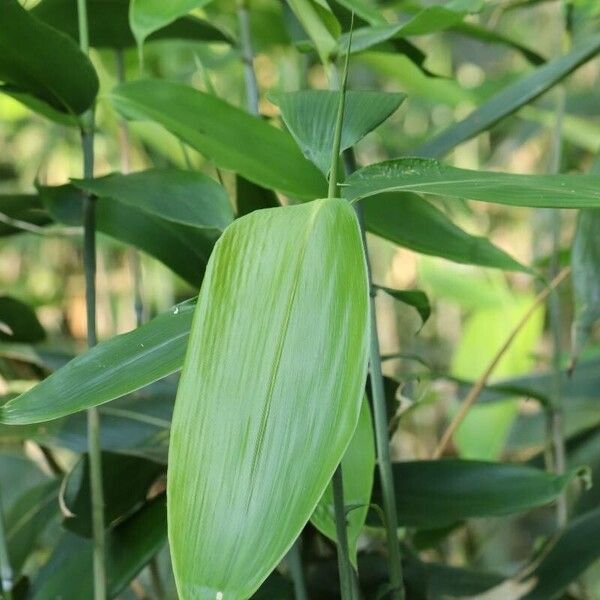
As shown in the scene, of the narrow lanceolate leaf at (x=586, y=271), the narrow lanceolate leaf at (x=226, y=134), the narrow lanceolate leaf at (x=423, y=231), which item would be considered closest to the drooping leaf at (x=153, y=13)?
the narrow lanceolate leaf at (x=226, y=134)

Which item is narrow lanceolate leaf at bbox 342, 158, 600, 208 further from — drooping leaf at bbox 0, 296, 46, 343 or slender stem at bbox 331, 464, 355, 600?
drooping leaf at bbox 0, 296, 46, 343

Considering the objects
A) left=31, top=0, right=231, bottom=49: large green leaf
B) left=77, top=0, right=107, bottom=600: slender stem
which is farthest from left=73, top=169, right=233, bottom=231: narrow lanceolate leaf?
left=31, top=0, right=231, bottom=49: large green leaf

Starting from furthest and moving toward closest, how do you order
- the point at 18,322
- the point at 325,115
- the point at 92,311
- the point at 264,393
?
1. the point at 18,322
2. the point at 92,311
3. the point at 325,115
4. the point at 264,393

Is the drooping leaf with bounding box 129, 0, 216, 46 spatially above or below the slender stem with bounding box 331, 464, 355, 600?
above

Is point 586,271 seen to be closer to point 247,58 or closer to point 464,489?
point 464,489

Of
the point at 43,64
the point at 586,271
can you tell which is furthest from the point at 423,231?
the point at 43,64

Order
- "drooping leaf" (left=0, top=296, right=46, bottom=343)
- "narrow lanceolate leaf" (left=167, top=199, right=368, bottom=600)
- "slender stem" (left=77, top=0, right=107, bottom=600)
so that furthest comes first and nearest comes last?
"drooping leaf" (left=0, top=296, right=46, bottom=343) → "slender stem" (left=77, top=0, right=107, bottom=600) → "narrow lanceolate leaf" (left=167, top=199, right=368, bottom=600)
